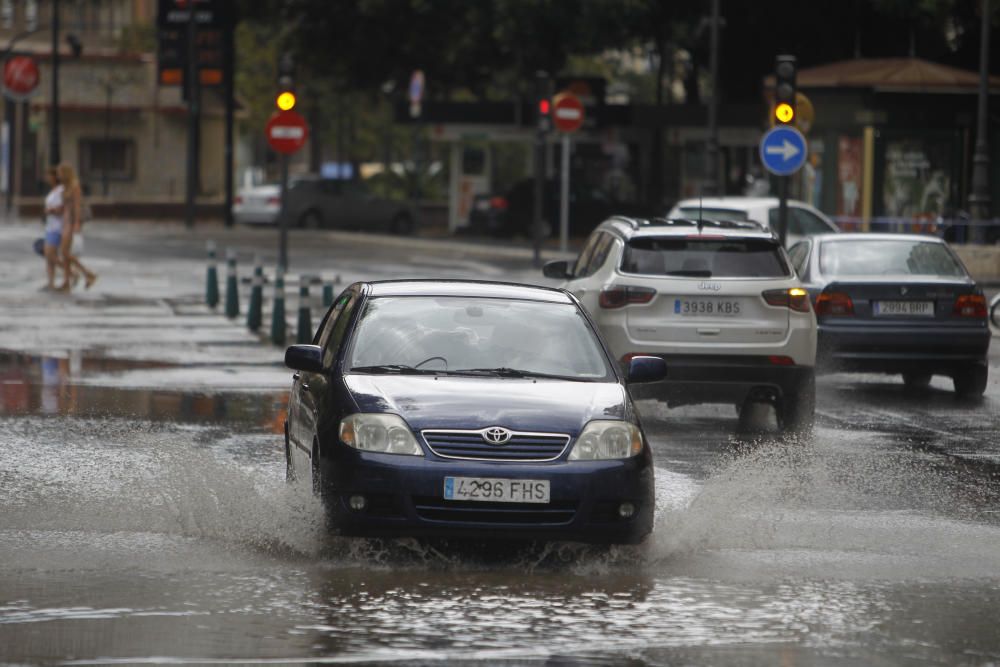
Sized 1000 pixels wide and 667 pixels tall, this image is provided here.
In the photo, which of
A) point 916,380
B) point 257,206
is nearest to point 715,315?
point 916,380

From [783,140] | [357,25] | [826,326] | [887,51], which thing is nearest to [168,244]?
[357,25]

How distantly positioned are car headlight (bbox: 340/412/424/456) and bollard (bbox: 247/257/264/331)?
45.7ft

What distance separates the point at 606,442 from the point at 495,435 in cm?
52

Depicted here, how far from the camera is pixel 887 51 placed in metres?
52.8

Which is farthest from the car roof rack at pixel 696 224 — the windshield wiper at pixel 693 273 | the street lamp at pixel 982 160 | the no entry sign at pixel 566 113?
the no entry sign at pixel 566 113

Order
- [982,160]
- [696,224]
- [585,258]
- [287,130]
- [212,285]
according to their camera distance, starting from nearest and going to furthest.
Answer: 1. [696,224]
2. [585,258]
3. [287,130]
4. [212,285]
5. [982,160]

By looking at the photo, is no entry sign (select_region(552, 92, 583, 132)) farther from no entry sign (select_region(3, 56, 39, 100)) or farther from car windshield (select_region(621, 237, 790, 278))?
no entry sign (select_region(3, 56, 39, 100))

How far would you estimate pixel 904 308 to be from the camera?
687 inches

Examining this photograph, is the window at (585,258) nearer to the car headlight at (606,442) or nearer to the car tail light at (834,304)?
the car tail light at (834,304)

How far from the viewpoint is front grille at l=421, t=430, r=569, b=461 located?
883 centimetres

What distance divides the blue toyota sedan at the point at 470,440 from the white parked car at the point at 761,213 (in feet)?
52.5

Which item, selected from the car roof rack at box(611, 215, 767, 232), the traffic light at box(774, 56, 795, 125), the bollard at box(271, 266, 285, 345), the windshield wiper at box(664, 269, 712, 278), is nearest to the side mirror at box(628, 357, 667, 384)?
the windshield wiper at box(664, 269, 712, 278)

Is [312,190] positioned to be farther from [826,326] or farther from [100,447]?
[100,447]

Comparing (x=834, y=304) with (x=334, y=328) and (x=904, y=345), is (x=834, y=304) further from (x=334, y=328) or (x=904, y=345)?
(x=334, y=328)
